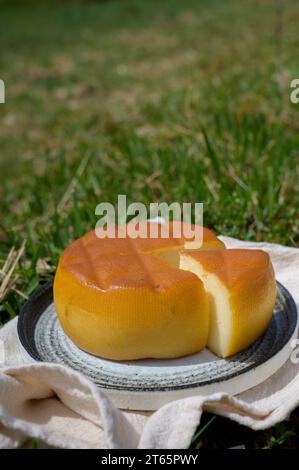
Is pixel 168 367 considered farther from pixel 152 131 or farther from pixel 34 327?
pixel 152 131

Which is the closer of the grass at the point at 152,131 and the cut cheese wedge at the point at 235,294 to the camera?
the cut cheese wedge at the point at 235,294

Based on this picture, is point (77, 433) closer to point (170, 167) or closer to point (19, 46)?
point (170, 167)

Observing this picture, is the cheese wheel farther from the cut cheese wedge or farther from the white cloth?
the white cloth

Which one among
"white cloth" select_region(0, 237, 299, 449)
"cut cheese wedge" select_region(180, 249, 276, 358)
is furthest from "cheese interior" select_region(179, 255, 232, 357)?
"white cloth" select_region(0, 237, 299, 449)

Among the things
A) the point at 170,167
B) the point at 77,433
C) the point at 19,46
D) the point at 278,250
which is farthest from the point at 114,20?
the point at 77,433

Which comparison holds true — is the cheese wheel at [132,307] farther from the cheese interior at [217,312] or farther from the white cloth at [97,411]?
the white cloth at [97,411]

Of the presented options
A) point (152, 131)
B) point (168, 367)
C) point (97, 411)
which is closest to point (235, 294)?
point (168, 367)

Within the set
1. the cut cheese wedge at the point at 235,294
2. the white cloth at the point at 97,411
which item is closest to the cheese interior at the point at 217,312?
the cut cheese wedge at the point at 235,294
